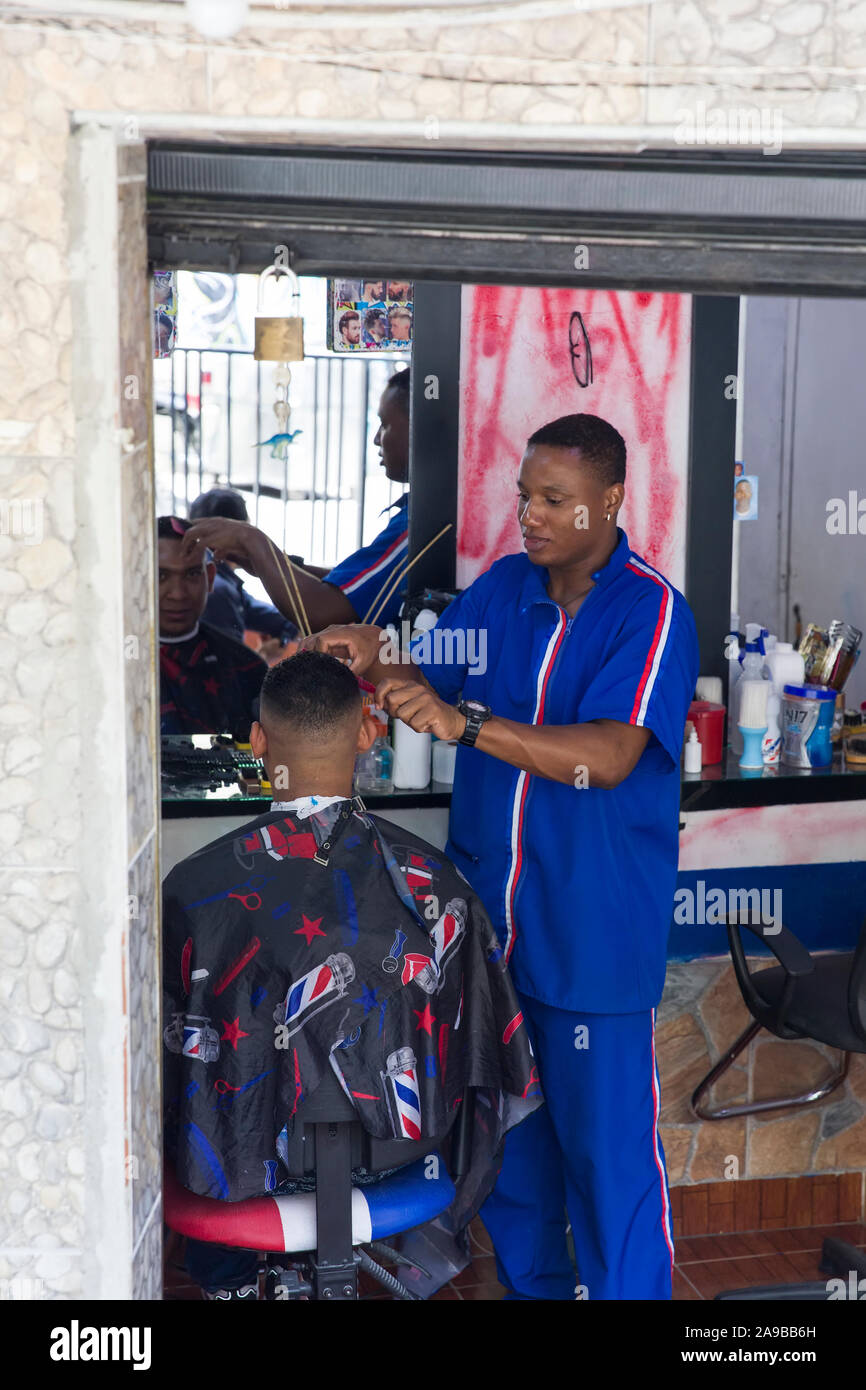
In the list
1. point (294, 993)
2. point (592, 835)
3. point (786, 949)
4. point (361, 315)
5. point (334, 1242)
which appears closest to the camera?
point (334, 1242)

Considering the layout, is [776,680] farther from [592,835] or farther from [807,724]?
[592,835]

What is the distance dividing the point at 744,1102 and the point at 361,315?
3.38m

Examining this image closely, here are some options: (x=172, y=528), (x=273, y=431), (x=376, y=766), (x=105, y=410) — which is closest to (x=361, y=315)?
(x=273, y=431)

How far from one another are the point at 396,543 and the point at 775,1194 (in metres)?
1.76

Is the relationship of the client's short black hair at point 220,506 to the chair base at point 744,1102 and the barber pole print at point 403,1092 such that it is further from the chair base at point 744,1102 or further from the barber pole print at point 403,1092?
the barber pole print at point 403,1092

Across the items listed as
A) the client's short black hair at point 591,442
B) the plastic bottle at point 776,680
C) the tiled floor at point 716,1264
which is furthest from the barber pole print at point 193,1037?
the plastic bottle at point 776,680

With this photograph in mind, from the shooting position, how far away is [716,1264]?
306cm

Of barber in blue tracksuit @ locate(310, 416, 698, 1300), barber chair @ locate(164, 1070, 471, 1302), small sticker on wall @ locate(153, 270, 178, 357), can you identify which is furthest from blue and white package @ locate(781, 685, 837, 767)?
small sticker on wall @ locate(153, 270, 178, 357)

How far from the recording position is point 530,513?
8.02ft

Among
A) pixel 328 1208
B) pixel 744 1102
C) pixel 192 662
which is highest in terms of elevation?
pixel 192 662

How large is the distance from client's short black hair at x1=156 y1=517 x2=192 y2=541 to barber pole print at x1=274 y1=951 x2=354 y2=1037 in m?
1.92

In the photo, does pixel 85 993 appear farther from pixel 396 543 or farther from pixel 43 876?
pixel 396 543

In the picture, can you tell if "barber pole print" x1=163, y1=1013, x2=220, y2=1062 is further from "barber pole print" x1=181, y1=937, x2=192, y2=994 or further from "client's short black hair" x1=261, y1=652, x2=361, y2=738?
"client's short black hair" x1=261, y1=652, x2=361, y2=738
